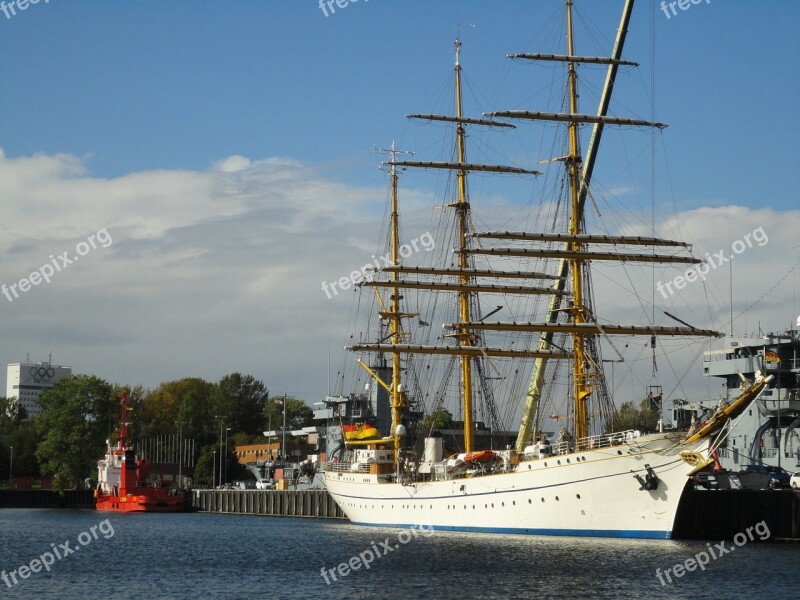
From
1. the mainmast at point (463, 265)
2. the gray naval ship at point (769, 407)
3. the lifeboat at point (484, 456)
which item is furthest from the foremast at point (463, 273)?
the gray naval ship at point (769, 407)

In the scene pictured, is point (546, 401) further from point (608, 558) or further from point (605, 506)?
point (608, 558)

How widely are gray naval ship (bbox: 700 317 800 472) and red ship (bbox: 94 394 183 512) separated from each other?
53.1m

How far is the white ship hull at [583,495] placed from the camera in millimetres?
55781

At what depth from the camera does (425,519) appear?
70.4 m

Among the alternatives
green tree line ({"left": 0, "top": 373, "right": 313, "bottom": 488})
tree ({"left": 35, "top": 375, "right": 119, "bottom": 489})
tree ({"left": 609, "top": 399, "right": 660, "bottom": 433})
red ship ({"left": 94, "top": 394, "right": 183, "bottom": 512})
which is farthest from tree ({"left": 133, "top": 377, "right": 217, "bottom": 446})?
tree ({"left": 609, "top": 399, "right": 660, "bottom": 433})

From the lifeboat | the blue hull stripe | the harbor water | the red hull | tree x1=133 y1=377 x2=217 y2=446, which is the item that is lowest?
the harbor water

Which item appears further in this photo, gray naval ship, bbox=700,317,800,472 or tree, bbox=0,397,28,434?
tree, bbox=0,397,28,434

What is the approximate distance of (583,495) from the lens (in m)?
57.6

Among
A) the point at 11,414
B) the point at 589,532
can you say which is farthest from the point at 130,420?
the point at 589,532

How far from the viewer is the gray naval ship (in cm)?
8244

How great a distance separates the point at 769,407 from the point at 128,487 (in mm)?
61237

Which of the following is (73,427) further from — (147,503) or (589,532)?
(589,532)

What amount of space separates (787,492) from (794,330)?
30063mm

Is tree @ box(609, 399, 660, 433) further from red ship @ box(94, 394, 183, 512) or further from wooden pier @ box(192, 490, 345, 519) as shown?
red ship @ box(94, 394, 183, 512)
